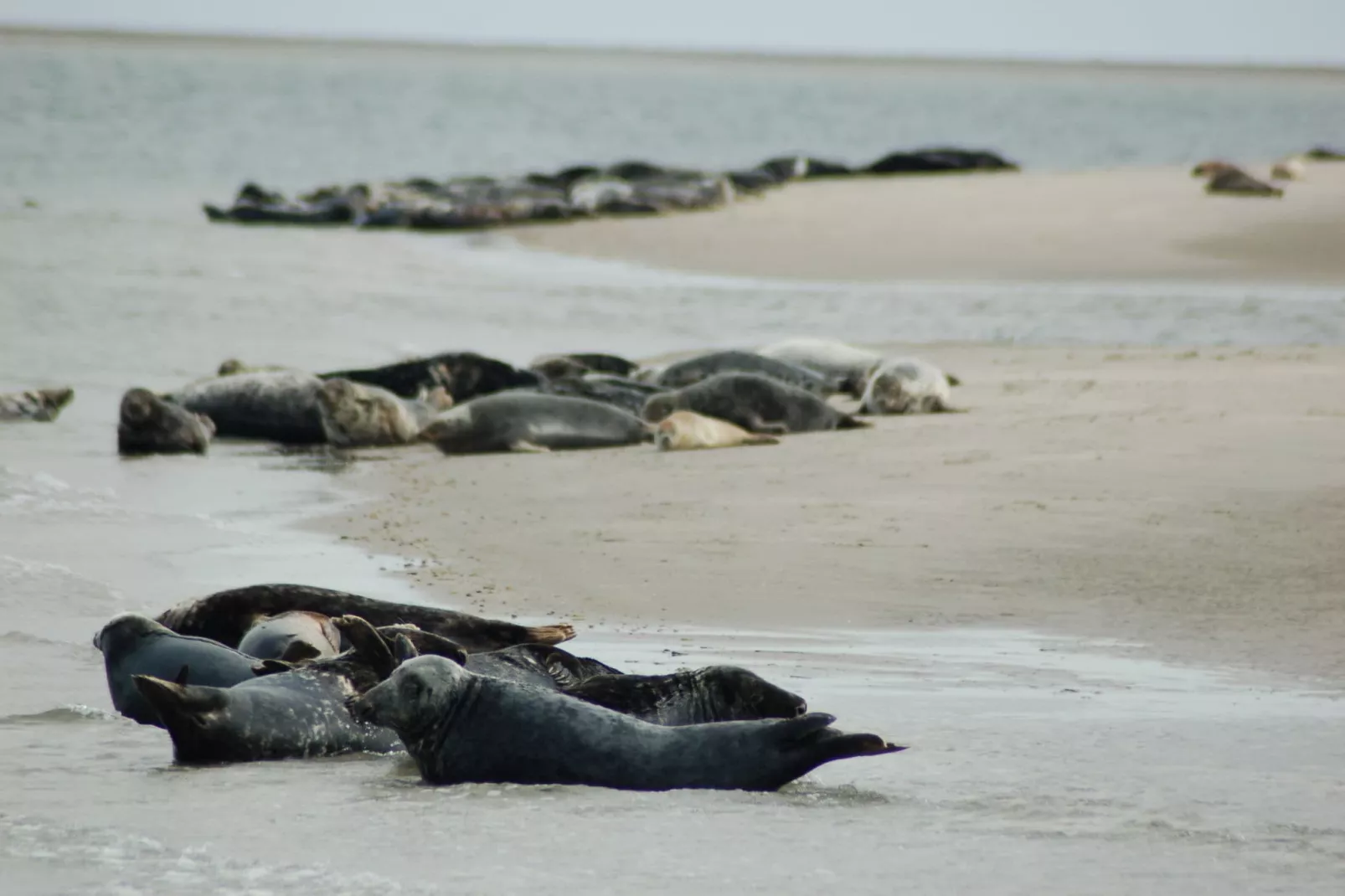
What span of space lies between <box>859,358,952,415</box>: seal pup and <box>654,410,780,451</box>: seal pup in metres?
0.98

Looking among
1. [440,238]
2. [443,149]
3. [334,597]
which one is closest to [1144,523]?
[334,597]

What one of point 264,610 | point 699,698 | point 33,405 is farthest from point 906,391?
point 699,698

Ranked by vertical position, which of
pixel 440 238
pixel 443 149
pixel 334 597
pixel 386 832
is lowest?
pixel 386 832

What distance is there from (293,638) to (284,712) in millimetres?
426

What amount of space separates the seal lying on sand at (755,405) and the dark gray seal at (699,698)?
4964 mm

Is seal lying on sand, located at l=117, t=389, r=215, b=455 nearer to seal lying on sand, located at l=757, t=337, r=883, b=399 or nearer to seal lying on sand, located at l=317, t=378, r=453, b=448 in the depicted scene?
seal lying on sand, located at l=317, t=378, r=453, b=448

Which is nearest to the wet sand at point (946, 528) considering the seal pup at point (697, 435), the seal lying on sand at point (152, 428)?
the seal pup at point (697, 435)

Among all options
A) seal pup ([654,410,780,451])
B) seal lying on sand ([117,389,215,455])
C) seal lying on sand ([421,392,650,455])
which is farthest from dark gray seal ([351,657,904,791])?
seal lying on sand ([117,389,215,455])

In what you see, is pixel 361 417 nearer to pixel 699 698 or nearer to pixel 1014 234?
pixel 699 698

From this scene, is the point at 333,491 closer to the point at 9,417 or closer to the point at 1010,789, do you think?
the point at 9,417

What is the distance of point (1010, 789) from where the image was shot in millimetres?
3486

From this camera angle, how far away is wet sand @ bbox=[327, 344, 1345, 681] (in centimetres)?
514

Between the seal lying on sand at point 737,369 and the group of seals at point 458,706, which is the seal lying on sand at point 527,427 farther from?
the group of seals at point 458,706

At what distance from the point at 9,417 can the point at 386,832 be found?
638 centimetres
